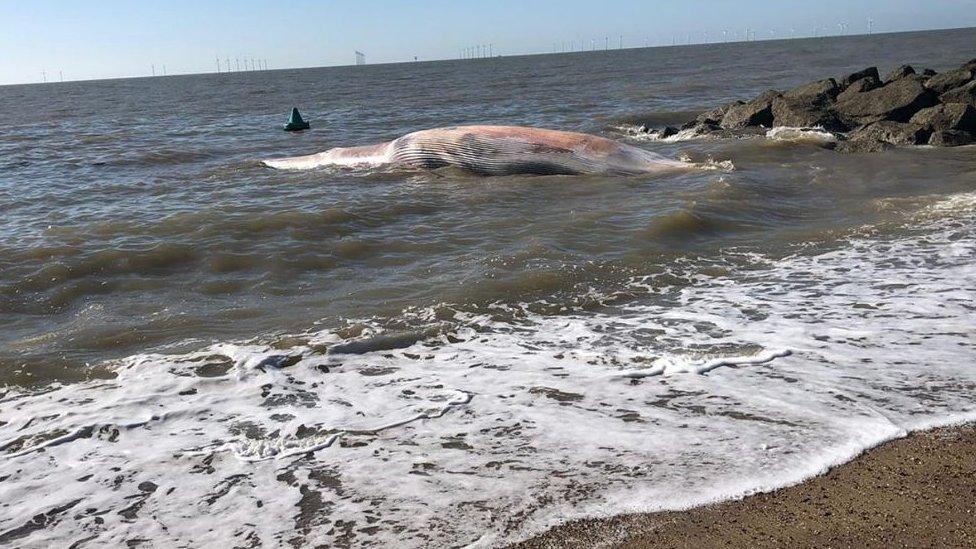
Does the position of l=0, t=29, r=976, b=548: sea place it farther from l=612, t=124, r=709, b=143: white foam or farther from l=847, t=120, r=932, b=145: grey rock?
l=612, t=124, r=709, b=143: white foam

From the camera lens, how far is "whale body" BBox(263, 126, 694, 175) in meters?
11.8

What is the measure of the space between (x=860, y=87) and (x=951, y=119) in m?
4.36

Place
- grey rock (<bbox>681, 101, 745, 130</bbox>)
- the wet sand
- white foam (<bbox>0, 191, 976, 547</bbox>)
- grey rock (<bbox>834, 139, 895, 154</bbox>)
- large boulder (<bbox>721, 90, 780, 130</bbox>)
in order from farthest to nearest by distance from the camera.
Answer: grey rock (<bbox>681, 101, 745, 130</bbox>) < large boulder (<bbox>721, 90, 780, 130</bbox>) < grey rock (<bbox>834, 139, 895, 154</bbox>) < white foam (<bbox>0, 191, 976, 547</bbox>) < the wet sand

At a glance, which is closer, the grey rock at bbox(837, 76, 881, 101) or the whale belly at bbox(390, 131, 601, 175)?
the whale belly at bbox(390, 131, 601, 175)

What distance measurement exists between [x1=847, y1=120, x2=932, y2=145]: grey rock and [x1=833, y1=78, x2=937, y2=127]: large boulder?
1311 mm

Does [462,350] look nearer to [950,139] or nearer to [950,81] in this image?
[950,139]

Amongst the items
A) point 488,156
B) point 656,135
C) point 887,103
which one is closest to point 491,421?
point 488,156

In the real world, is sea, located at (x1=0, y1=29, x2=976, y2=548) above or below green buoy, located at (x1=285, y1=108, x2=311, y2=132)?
below

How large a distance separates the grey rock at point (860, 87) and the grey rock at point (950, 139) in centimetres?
444

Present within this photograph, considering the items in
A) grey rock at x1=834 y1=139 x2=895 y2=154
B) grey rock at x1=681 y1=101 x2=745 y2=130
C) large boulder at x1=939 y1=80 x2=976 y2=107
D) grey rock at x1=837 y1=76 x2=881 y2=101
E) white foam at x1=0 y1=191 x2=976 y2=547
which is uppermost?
grey rock at x1=837 y1=76 x2=881 y2=101

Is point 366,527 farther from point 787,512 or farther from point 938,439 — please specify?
point 938,439

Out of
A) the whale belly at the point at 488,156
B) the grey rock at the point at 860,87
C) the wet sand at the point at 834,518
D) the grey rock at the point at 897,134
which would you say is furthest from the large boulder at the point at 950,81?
the wet sand at the point at 834,518

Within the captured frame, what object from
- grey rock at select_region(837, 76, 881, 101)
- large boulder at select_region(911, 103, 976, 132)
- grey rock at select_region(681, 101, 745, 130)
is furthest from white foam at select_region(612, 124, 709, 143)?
large boulder at select_region(911, 103, 976, 132)

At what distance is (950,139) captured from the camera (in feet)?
46.4
